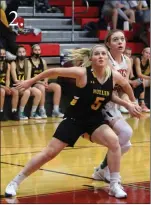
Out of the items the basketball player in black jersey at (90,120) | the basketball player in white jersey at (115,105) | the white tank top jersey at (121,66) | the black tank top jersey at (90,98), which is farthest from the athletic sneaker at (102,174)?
the white tank top jersey at (121,66)

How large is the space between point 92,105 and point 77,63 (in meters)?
0.61

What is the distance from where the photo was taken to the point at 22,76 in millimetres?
12875

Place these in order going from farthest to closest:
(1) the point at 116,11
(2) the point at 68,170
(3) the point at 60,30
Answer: (3) the point at 60,30 → (1) the point at 116,11 → (2) the point at 68,170

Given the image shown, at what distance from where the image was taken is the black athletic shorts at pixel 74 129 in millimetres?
6391

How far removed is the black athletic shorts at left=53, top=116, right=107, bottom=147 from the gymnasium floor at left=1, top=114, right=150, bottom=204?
58 centimetres

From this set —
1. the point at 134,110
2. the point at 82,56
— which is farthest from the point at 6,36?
the point at 134,110

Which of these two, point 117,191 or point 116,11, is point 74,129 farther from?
point 116,11

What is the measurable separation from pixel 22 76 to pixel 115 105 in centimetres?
614

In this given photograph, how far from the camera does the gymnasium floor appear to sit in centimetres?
634

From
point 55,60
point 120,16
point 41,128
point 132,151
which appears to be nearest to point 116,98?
point 132,151

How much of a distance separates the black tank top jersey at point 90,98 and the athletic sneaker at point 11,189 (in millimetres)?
905

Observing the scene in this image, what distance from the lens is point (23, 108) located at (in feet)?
41.5

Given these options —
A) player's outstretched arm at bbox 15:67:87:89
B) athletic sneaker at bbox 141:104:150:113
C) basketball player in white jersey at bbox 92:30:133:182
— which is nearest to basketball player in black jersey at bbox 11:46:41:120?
athletic sneaker at bbox 141:104:150:113

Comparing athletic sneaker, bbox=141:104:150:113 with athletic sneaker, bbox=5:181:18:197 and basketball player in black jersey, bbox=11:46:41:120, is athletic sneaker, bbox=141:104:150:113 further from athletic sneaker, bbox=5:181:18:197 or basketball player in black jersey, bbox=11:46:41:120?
athletic sneaker, bbox=5:181:18:197
